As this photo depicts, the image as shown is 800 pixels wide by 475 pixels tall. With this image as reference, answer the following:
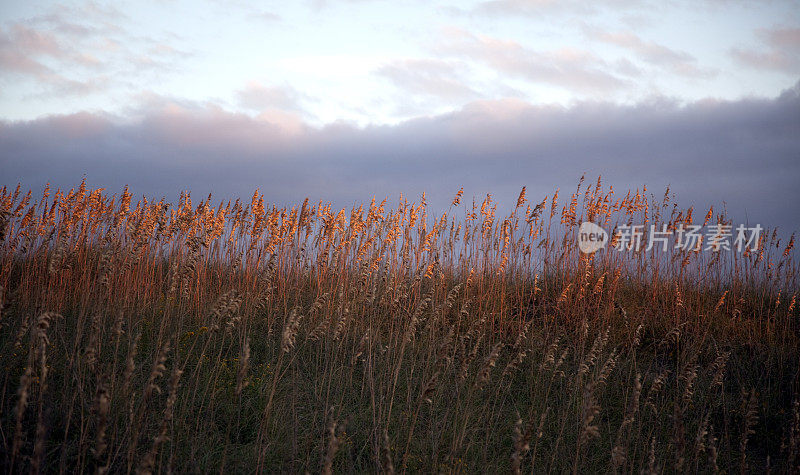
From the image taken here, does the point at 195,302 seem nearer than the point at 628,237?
Yes

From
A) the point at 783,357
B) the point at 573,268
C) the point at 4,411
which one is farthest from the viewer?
the point at 573,268

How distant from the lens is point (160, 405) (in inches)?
125

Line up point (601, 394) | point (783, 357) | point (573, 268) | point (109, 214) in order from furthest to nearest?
1. point (573, 268)
2. point (109, 214)
3. point (783, 357)
4. point (601, 394)

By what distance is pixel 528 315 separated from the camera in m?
5.85

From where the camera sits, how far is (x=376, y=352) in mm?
4457

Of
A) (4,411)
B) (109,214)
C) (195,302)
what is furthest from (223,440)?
(109,214)

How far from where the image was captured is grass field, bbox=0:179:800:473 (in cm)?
270

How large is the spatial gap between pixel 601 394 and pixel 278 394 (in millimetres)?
2824

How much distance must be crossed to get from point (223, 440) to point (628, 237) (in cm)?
558

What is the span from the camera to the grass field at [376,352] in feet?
8.87

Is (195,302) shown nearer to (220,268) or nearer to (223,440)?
(220,268)

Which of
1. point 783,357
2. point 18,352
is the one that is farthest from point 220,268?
point 783,357

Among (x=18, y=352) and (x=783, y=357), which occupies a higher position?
(x=783, y=357)

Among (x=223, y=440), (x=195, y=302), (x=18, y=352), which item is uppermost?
(x=195, y=302)
